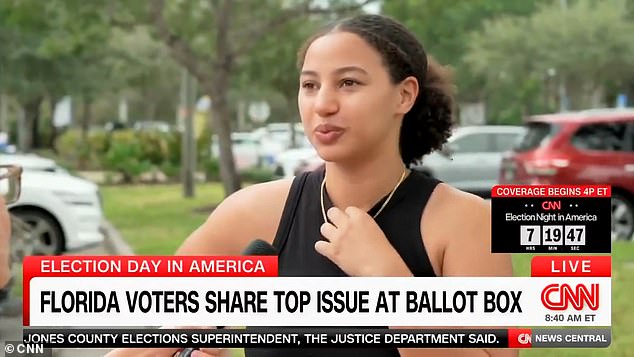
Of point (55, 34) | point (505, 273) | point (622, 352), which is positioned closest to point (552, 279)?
point (505, 273)

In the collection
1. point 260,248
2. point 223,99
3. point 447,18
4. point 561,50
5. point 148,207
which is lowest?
point 148,207

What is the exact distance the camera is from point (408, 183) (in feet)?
5.93

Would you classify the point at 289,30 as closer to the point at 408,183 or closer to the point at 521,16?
the point at 408,183

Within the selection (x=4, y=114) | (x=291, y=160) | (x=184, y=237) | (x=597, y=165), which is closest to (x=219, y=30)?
(x=291, y=160)

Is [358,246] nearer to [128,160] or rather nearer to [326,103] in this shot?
Result: [326,103]

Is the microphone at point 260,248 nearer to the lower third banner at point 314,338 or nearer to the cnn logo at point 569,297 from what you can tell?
the lower third banner at point 314,338

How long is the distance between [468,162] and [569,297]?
3902mm

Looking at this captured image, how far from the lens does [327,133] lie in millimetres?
1834

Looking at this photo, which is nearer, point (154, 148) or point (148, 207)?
point (148, 207)

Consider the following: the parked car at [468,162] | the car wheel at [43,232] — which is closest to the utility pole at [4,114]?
the parked car at [468,162]

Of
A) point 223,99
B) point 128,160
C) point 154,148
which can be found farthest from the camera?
point 154,148

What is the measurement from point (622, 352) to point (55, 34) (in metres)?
12.5

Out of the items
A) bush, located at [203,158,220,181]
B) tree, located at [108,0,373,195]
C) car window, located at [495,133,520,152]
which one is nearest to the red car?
tree, located at [108,0,373,195]

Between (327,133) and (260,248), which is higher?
(327,133)
